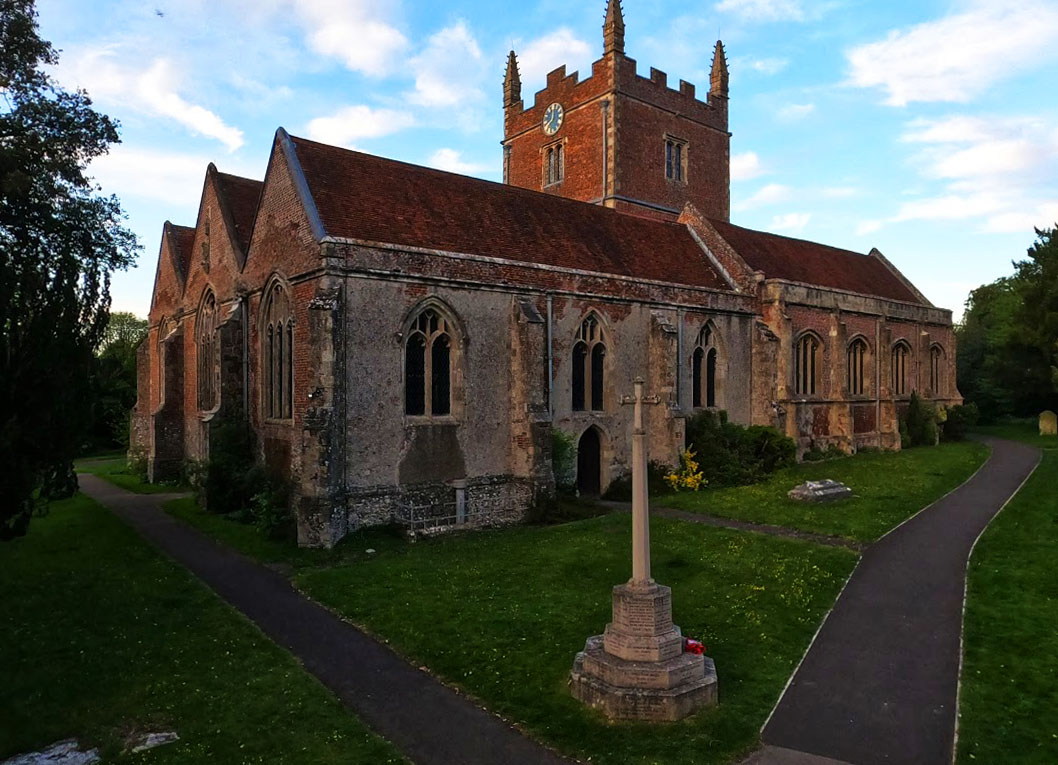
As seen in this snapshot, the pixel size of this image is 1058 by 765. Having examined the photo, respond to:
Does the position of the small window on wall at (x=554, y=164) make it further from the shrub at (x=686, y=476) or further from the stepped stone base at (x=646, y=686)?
the stepped stone base at (x=646, y=686)

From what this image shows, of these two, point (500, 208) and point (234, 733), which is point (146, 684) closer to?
point (234, 733)

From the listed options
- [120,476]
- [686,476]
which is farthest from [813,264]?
[120,476]

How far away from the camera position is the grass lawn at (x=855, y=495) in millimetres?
16750

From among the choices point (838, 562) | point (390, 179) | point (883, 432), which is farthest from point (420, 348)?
point (883, 432)

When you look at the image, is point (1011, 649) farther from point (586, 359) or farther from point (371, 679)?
point (586, 359)

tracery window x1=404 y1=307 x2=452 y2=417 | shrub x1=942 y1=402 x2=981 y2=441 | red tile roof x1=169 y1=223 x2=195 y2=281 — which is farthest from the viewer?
shrub x1=942 y1=402 x2=981 y2=441

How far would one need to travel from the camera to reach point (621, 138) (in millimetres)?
32656

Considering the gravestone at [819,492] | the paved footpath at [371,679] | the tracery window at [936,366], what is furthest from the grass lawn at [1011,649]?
the tracery window at [936,366]

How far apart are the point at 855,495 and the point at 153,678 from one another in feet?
59.5

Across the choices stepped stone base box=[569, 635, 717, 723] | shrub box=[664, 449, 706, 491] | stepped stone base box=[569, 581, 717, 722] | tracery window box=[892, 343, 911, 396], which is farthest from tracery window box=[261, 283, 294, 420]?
tracery window box=[892, 343, 911, 396]

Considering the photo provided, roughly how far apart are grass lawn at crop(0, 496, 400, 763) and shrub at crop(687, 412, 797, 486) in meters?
16.1

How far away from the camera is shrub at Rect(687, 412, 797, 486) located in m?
23.1

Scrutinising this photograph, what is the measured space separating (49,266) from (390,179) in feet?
40.3

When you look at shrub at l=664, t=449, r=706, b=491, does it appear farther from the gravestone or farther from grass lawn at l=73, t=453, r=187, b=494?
grass lawn at l=73, t=453, r=187, b=494
